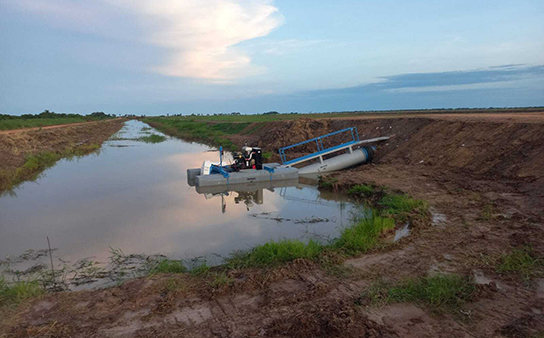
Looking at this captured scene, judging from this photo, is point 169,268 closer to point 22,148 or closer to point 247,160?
point 247,160

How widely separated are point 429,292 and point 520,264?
1985 millimetres

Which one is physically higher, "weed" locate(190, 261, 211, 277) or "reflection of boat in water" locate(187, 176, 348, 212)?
"weed" locate(190, 261, 211, 277)

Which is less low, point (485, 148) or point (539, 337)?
point (485, 148)

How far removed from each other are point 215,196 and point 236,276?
7.05 meters

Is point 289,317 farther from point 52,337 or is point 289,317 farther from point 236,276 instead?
point 52,337

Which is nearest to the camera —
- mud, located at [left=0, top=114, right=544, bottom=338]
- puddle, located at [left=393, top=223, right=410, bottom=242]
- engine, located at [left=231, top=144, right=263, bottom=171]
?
mud, located at [left=0, top=114, right=544, bottom=338]

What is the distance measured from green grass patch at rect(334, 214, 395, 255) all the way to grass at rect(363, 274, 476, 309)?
4.67 ft

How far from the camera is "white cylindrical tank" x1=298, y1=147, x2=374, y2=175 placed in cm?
1602

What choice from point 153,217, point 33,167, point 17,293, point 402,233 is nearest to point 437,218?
point 402,233

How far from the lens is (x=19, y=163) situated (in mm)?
18234

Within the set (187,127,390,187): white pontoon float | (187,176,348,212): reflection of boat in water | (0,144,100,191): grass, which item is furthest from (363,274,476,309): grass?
(0,144,100,191): grass

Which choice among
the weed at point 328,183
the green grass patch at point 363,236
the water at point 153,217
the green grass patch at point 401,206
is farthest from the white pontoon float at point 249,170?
the green grass patch at point 363,236

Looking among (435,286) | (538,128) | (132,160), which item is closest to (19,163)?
(132,160)

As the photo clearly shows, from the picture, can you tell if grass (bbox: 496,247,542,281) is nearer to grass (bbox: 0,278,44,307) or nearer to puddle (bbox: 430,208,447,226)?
puddle (bbox: 430,208,447,226)
